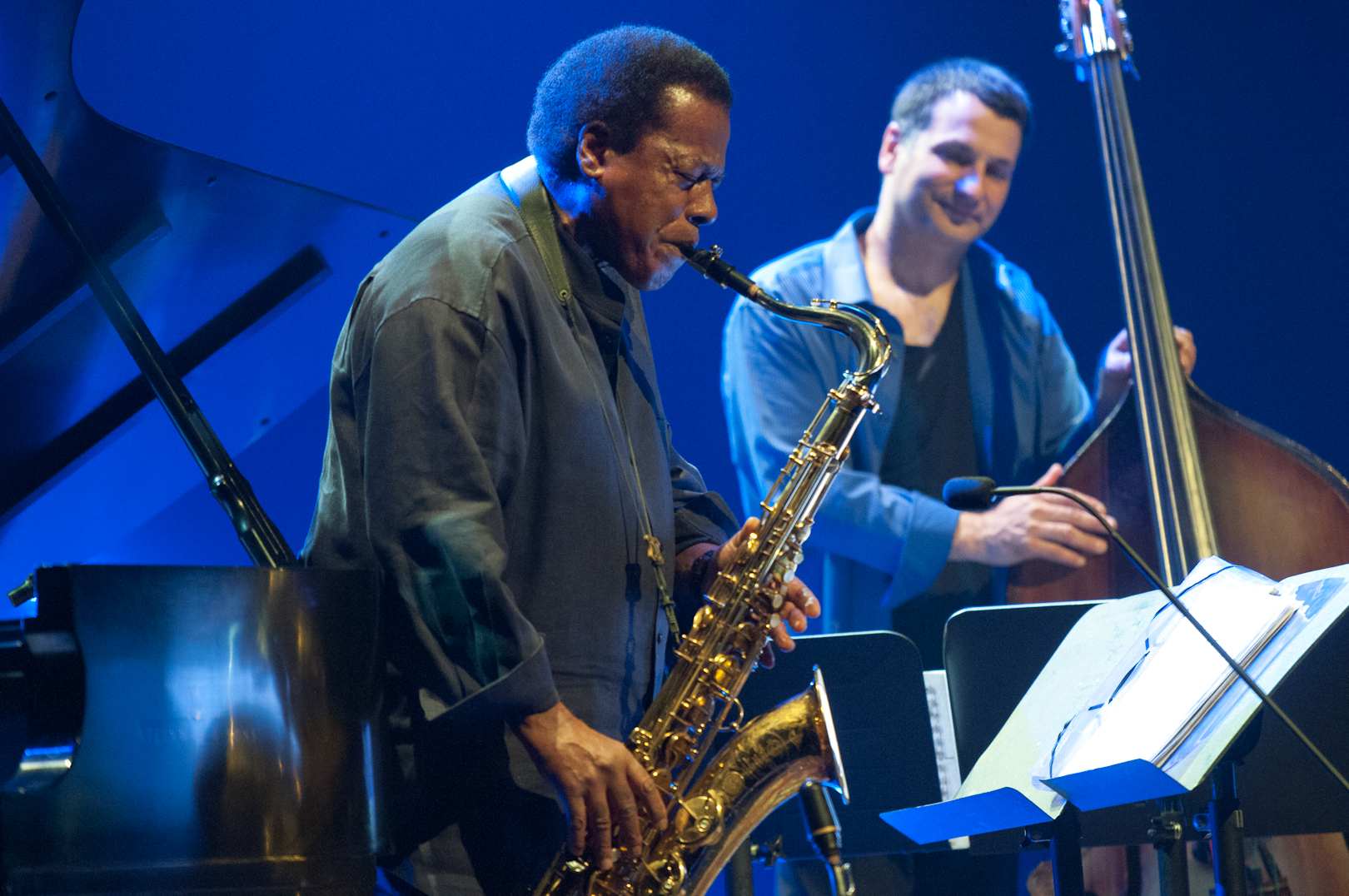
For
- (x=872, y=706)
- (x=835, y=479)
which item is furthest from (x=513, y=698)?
(x=835, y=479)

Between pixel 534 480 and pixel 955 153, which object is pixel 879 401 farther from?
pixel 534 480

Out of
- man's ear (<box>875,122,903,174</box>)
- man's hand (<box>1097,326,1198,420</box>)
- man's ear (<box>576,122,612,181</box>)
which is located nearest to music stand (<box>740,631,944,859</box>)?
man's ear (<box>576,122,612,181</box>)

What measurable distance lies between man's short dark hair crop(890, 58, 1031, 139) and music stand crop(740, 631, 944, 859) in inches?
65.4

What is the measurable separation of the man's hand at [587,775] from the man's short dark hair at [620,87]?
827mm

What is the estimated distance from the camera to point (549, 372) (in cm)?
166

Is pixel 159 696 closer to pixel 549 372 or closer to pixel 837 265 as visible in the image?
pixel 549 372

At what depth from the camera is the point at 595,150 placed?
1814 mm

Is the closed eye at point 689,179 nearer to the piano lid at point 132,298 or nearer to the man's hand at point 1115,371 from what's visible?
the piano lid at point 132,298

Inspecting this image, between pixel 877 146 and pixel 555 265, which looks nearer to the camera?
pixel 555 265

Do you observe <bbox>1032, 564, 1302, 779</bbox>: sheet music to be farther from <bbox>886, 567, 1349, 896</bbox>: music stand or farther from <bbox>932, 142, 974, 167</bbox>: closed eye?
<bbox>932, 142, 974, 167</bbox>: closed eye

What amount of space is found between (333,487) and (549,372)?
1.09 ft

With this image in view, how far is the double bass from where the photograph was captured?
2582 millimetres

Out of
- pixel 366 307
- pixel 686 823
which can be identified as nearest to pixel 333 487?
pixel 366 307

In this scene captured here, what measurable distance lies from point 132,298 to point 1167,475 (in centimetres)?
211
